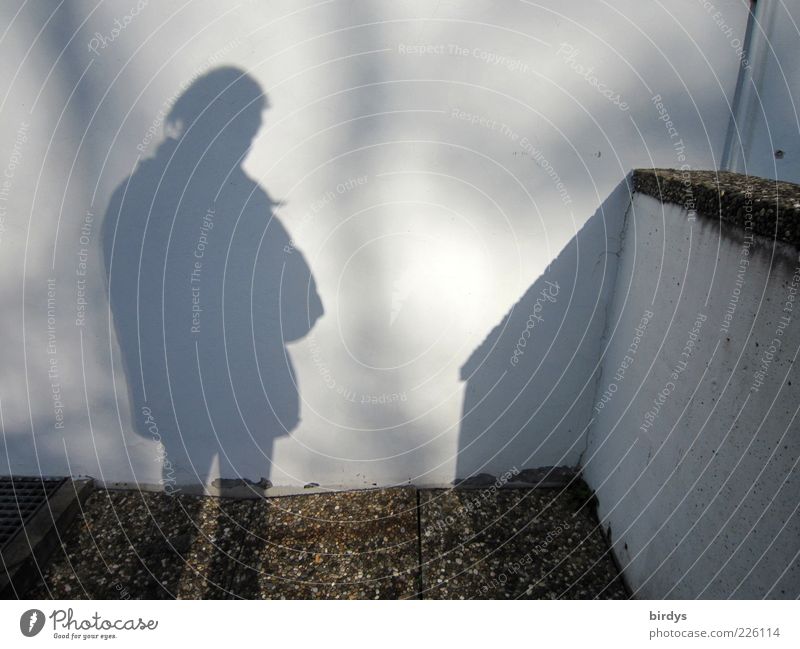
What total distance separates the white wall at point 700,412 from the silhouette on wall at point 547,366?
0.31 feet

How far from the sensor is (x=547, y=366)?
2451 millimetres

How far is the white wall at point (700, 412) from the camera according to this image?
1283 millimetres

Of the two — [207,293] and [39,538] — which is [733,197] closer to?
[207,293]

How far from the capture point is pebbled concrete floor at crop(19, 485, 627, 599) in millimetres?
2113

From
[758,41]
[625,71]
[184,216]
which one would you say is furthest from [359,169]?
[758,41]

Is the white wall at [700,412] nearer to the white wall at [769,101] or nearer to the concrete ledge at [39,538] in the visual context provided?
the white wall at [769,101]

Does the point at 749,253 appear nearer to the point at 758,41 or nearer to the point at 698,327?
the point at 698,327

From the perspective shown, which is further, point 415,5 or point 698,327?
point 415,5

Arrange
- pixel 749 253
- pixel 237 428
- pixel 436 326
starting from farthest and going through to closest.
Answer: pixel 237 428 → pixel 436 326 → pixel 749 253

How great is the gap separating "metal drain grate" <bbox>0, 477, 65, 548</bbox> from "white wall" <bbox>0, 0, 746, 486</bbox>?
10 centimetres

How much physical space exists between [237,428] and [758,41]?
9.44 ft

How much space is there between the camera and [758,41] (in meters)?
1.91
